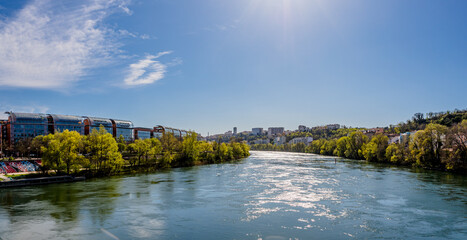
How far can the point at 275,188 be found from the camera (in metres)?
33.7

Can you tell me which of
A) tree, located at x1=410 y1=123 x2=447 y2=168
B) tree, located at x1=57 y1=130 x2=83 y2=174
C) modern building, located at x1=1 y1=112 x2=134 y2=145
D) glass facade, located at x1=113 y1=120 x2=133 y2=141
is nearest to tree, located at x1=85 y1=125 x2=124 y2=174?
tree, located at x1=57 y1=130 x2=83 y2=174

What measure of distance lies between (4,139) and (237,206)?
9344 centimetres

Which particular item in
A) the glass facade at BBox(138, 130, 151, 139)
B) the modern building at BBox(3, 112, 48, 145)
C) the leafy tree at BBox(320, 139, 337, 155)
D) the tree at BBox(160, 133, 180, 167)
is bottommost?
the leafy tree at BBox(320, 139, 337, 155)

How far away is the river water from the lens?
706 inches

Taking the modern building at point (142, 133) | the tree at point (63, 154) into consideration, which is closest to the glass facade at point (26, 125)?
the modern building at point (142, 133)

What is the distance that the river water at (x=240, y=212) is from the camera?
17.9 metres

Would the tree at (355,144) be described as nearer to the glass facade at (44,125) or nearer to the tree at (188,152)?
the tree at (188,152)

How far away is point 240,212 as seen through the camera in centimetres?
2267

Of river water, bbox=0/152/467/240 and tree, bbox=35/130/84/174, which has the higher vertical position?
tree, bbox=35/130/84/174

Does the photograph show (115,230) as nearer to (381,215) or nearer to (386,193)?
(381,215)

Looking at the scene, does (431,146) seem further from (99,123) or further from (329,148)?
(99,123)

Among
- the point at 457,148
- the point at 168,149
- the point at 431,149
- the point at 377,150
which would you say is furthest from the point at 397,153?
the point at 168,149

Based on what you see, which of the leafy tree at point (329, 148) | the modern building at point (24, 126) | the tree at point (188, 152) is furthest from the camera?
the leafy tree at point (329, 148)

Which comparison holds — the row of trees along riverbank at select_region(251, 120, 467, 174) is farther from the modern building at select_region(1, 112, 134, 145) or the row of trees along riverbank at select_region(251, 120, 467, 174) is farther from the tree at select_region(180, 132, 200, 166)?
the modern building at select_region(1, 112, 134, 145)
